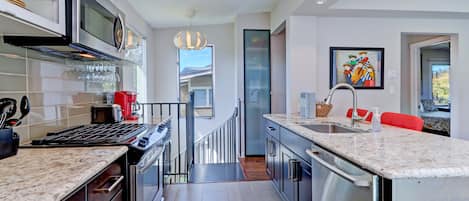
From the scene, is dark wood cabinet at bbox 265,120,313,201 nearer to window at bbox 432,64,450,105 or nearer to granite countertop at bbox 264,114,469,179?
granite countertop at bbox 264,114,469,179

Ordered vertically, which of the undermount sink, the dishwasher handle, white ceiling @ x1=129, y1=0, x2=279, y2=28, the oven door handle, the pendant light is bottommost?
the oven door handle

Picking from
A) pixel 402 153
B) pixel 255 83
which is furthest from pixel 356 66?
pixel 402 153

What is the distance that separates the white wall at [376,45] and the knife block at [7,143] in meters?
3.44

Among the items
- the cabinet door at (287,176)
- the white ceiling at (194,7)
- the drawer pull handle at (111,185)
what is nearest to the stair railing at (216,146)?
the white ceiling at (194,7)

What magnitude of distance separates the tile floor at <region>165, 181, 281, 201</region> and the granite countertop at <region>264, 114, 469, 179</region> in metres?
1.52

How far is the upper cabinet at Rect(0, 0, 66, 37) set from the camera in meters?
1.16

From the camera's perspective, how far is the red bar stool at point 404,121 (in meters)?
2.44

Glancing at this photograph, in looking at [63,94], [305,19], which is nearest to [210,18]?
[305,19]

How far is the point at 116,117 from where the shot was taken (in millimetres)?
2857

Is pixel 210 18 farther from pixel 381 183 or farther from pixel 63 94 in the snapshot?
pixel 381 183

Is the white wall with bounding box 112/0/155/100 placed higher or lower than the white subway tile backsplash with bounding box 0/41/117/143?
higher

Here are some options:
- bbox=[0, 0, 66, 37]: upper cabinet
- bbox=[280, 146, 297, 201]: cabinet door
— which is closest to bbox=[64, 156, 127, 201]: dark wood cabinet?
bbox=[0, 0, 66, 37]: upper cabinet

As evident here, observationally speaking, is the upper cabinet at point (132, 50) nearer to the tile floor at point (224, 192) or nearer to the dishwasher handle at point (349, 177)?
the tile floor at point (224, 192)

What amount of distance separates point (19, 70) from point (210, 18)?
4.36m
